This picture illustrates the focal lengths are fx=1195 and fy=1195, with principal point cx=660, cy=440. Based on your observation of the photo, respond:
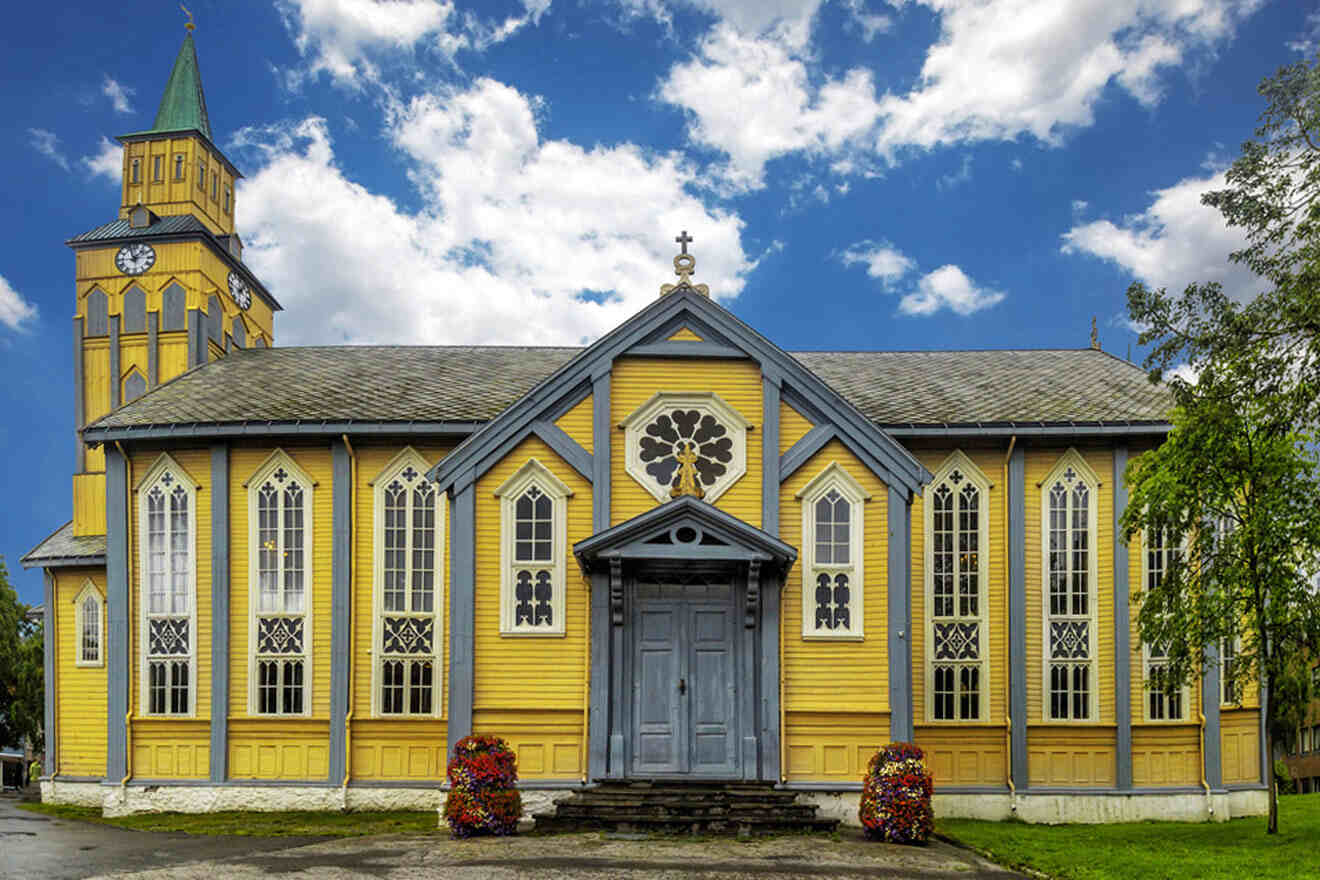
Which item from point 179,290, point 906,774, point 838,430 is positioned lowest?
point 906,774

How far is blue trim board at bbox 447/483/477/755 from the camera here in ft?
58.3

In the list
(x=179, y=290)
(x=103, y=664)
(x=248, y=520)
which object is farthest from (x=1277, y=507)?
(x=179, y=290)

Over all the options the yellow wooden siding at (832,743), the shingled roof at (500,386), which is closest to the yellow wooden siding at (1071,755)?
the yellow wooden siding at (832,743)

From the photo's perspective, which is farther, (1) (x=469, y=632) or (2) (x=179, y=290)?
(2) (x=179, y=290)

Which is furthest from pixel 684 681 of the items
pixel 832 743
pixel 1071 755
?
pixel 1071 755

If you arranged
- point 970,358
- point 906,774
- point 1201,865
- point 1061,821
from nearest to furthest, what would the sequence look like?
point 1201,865 < point 906,774 < point 1061,821 < point 970,358

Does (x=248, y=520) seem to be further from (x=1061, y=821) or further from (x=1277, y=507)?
(x=1277, y=507)

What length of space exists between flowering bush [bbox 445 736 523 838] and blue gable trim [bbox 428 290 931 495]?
4.25 meters

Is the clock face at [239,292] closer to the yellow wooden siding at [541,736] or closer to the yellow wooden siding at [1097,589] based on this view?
the yellow wooden siding at [541,736]

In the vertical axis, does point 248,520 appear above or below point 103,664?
above

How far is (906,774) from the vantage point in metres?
16.1

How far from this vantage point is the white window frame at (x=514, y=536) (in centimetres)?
1819

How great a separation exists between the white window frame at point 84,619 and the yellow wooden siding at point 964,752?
1566 cm

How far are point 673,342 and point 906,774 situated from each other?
7.26 meters
